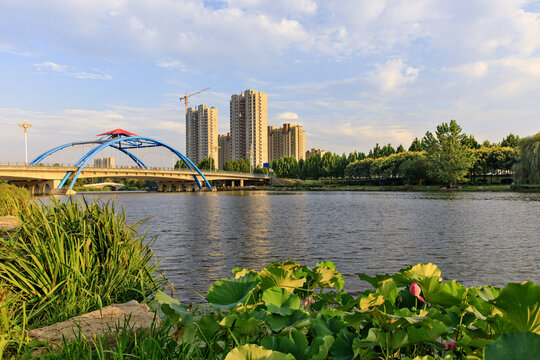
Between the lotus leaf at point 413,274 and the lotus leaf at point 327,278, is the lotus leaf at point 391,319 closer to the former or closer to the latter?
the lotus leaf at point 413,274

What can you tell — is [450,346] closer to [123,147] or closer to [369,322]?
[369,322]

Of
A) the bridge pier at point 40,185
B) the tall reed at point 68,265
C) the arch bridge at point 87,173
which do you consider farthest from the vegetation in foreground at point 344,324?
the bridge pier at point 40,185

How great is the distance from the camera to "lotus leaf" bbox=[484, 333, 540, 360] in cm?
148

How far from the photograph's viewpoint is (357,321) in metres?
2.37

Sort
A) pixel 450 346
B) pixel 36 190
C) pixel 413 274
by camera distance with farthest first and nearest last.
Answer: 1. pixel 36 190
2. pixel 413 274
3. pixel 450 346

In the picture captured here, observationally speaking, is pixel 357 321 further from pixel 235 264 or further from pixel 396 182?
pixel 396 182

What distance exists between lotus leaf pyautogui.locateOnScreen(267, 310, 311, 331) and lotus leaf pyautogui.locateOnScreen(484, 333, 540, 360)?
1242 mm

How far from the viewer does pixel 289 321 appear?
8.43 feet

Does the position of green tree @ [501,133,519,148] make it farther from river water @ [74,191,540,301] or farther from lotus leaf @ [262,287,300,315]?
lotus leaf @ [262,287,300,315]

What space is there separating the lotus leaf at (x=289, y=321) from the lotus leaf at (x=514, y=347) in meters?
1.24

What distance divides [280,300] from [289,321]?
7.4 inches

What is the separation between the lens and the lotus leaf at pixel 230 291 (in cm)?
281

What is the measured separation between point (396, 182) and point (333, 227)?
307ft

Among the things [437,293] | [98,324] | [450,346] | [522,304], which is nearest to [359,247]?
[437,293]
